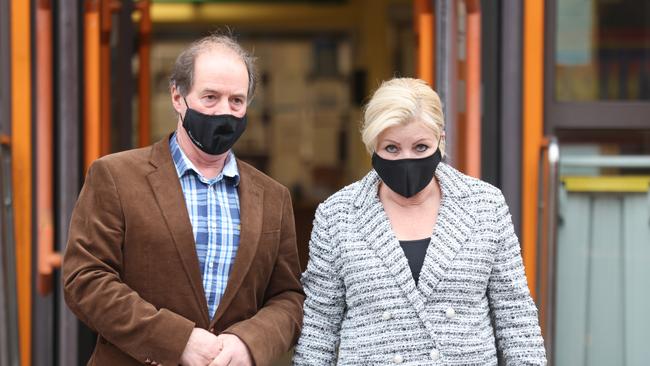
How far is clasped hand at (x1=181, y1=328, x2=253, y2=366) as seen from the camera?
2.30m

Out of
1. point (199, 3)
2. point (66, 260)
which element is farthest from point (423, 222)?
point (199, 3)

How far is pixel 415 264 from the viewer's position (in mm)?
2355

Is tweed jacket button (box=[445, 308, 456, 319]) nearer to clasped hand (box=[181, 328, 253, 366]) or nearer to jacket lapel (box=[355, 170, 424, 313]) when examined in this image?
jacket lapel (box=[355, 170, 424, 313])

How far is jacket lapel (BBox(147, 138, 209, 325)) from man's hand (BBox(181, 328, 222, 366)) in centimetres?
7

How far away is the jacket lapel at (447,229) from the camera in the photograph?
232cm

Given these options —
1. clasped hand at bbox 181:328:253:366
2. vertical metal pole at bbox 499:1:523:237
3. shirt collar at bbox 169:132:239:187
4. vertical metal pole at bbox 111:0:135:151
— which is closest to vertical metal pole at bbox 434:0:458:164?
vertical metal pole at bbox 499:1:523:237

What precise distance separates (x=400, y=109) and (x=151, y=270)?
0.67 meters

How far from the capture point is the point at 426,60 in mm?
3766

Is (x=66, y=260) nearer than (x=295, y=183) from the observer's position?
Yes

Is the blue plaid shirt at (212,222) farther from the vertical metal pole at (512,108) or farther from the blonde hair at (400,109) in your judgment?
the vertical metal pole at (512,108)

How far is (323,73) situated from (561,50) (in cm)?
484

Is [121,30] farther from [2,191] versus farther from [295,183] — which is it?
[295,183]

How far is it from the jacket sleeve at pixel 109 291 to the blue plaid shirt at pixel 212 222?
14cm

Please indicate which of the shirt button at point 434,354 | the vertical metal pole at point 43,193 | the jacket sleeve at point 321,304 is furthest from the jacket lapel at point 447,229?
the vertical metal pole at point 43,193
